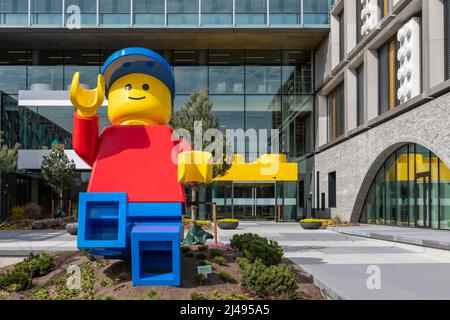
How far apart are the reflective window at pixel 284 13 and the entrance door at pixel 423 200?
1475 cm

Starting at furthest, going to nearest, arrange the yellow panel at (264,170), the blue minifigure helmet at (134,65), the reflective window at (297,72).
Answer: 1. the reflective window at (297,72)
2. the yellow panel at (264,170)
3. the blue minifigure helmet at (134,65)

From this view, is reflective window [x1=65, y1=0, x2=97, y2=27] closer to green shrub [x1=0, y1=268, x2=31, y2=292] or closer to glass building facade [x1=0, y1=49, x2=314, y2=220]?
glass building facade [x1=0, y1=49, x2=314, y2=220]

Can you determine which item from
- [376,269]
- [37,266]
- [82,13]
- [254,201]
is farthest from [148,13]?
[376,269]

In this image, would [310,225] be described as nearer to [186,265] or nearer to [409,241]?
[409,241]

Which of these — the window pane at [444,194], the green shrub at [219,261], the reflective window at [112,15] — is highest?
the reflective window at [112,15]

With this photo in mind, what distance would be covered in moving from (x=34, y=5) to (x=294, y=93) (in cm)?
1817

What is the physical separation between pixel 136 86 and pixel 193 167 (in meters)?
1.67

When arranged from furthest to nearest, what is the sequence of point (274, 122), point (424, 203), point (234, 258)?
point (274, 122) → point (424, 203) → point (234, 258)

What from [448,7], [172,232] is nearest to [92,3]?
[448,7]

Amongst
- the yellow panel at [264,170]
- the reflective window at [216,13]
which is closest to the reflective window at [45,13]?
the reflective window at [216,13]

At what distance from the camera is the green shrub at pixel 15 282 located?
23.4 feet

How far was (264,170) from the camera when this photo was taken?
103 feet

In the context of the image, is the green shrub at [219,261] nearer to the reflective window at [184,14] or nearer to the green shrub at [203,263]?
the green shrub at [203,263]

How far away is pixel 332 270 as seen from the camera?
9086mm
